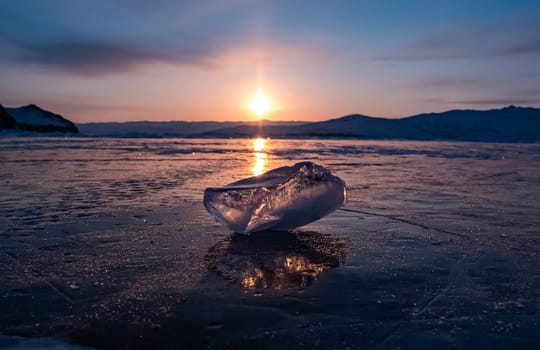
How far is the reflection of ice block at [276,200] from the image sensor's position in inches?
130

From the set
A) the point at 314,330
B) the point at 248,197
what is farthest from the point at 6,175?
the point at 314,330

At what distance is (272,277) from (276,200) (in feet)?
3.41

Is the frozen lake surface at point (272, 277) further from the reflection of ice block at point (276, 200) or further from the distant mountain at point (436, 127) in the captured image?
the distant mountain at point (436, 127)

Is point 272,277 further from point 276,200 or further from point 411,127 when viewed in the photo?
point 411,127

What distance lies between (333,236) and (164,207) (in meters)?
1.93

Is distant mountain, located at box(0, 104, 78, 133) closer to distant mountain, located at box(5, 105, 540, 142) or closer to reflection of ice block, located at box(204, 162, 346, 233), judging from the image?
distant mountain, located at box(5, 105, 540, 142)

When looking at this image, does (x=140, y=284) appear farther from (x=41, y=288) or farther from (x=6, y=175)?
(x=6, y=175)

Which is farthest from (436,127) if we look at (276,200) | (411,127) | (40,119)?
(276,200)

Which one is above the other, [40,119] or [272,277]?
[40,119]

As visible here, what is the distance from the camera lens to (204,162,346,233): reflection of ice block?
10.8 feet

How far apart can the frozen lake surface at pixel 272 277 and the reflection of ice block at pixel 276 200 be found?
0.14 metres

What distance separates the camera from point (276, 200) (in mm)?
3322

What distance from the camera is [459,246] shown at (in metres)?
3.00

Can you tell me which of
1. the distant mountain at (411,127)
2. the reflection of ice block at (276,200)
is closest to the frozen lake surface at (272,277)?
the reflection of ice block at (276,200)
